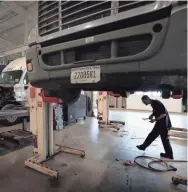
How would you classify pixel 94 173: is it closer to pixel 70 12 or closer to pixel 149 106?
pixel 70 12

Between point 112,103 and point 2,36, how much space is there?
9.24 meters

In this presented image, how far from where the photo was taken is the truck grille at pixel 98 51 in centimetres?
120

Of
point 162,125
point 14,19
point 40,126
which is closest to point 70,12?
point 40,126

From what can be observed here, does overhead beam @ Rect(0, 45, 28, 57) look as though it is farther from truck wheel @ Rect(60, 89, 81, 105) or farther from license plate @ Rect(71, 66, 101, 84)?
license plate @ Rect(71, 66, 101, 84)

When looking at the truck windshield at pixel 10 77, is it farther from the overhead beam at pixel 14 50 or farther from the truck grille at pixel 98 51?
the truck grille at pixel 98 51

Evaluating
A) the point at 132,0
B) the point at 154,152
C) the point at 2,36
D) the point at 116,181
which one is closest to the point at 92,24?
the point at 132,0

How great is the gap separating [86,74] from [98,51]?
0.22 m

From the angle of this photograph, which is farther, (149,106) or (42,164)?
(149,106)

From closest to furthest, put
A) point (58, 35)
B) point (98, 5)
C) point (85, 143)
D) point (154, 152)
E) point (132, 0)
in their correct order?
point (132, 0), point (98, 5), point (58, 35), point (154, 152), point (85, 143)

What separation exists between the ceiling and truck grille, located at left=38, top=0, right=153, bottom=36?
17.3 ft

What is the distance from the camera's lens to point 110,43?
1286mm

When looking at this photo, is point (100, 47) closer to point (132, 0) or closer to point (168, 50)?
point (132, 0)

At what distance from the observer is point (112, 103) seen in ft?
43.9

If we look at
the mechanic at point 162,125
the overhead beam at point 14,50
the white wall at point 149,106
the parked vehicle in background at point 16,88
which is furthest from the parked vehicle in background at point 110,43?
the white wall at point 149,106
